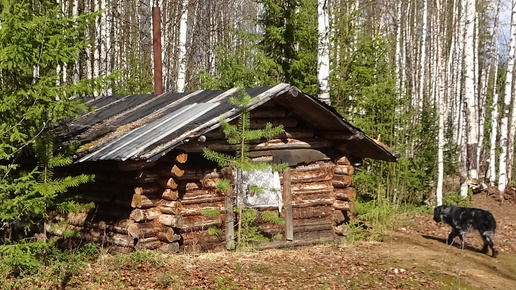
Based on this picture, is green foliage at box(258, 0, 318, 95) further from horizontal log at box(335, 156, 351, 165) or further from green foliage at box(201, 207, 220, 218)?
green foliage at box(201, 207, 220, 218)

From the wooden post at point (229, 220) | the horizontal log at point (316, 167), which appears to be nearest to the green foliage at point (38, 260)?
the wooden post at point (229, 220)

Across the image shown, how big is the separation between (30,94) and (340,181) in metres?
7.28

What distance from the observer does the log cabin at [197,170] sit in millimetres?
10195

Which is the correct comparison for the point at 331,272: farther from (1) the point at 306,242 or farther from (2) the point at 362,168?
(2) the point at 362,168

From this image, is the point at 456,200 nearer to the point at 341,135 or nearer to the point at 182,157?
the point at 341,135

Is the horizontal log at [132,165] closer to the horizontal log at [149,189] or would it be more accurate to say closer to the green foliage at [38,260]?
the horizontal log at [149,189]

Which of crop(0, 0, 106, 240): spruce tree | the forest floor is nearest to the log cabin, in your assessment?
the forest floor

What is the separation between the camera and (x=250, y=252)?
1094cm

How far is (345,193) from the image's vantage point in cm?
1280

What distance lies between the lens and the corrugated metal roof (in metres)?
9.63

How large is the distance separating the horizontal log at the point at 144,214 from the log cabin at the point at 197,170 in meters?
0.02

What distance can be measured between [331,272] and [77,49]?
588 cm

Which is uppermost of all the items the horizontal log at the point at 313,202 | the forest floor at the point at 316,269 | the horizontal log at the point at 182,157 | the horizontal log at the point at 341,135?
the horizontal log at the point at 341,135

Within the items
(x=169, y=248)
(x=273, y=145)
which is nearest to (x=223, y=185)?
(x=169, y=248)
